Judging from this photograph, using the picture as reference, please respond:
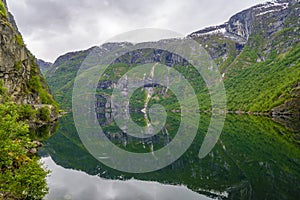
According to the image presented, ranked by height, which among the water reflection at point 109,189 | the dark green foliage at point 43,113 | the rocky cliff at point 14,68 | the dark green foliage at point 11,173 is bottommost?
the water reflection at point 109,189

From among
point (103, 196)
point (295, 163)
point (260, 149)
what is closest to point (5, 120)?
point (103, 196)

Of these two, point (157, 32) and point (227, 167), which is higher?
point (157, 32)

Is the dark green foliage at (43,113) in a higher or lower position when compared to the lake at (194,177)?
higher

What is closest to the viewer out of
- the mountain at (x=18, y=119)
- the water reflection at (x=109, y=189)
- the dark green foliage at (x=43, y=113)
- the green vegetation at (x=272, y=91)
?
the mountain at (x=18, y=119)

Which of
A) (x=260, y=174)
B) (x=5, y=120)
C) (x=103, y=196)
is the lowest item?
(x=103, y=196)

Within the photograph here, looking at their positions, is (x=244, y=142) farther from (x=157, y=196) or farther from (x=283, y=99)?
(x=283, y=99)

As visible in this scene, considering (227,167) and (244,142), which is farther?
(244,142)

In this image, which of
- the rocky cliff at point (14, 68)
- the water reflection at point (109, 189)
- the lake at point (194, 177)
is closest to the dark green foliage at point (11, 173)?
the water reflection at point (109, 189)

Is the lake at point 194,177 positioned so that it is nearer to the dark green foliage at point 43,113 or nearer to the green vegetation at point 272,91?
the dark green foliage at point 43,113

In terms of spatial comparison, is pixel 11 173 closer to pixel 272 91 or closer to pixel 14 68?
pixel 14 68

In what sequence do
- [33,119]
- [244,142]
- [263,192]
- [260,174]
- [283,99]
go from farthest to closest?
1. [283,99]
2. [33,119]
3. [244,142]
4. [260,174]
5. [263,192]

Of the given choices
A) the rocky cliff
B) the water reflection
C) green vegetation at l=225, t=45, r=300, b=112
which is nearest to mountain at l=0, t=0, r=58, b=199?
the rocky cliff
